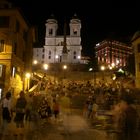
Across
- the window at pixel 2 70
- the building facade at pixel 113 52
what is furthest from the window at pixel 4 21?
the building facade at pixel 113 52

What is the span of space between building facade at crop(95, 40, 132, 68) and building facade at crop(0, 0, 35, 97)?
7875 centimetres

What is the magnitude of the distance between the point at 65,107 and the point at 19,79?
21.2 meters

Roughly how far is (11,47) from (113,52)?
88.2 meters

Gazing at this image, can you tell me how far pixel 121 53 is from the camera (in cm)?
12150

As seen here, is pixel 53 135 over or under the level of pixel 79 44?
under

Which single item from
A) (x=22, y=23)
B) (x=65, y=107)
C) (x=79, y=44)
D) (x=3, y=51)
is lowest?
(x=65, y=107)

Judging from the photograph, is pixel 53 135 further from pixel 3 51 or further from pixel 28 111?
pixel 3 51

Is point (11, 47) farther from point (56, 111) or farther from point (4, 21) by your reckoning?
point (56, 111)

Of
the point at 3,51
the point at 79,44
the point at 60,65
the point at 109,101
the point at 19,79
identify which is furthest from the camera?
the point at 79,44

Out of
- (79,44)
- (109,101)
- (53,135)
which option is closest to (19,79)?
(109,101)

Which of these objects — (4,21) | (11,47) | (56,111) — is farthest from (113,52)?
(56,111)

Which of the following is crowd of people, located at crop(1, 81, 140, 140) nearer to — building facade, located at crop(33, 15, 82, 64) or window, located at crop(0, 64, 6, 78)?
window, located at crop(0, 64, 6, 78)

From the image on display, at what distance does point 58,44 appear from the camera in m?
104

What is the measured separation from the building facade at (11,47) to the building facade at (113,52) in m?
78.7
